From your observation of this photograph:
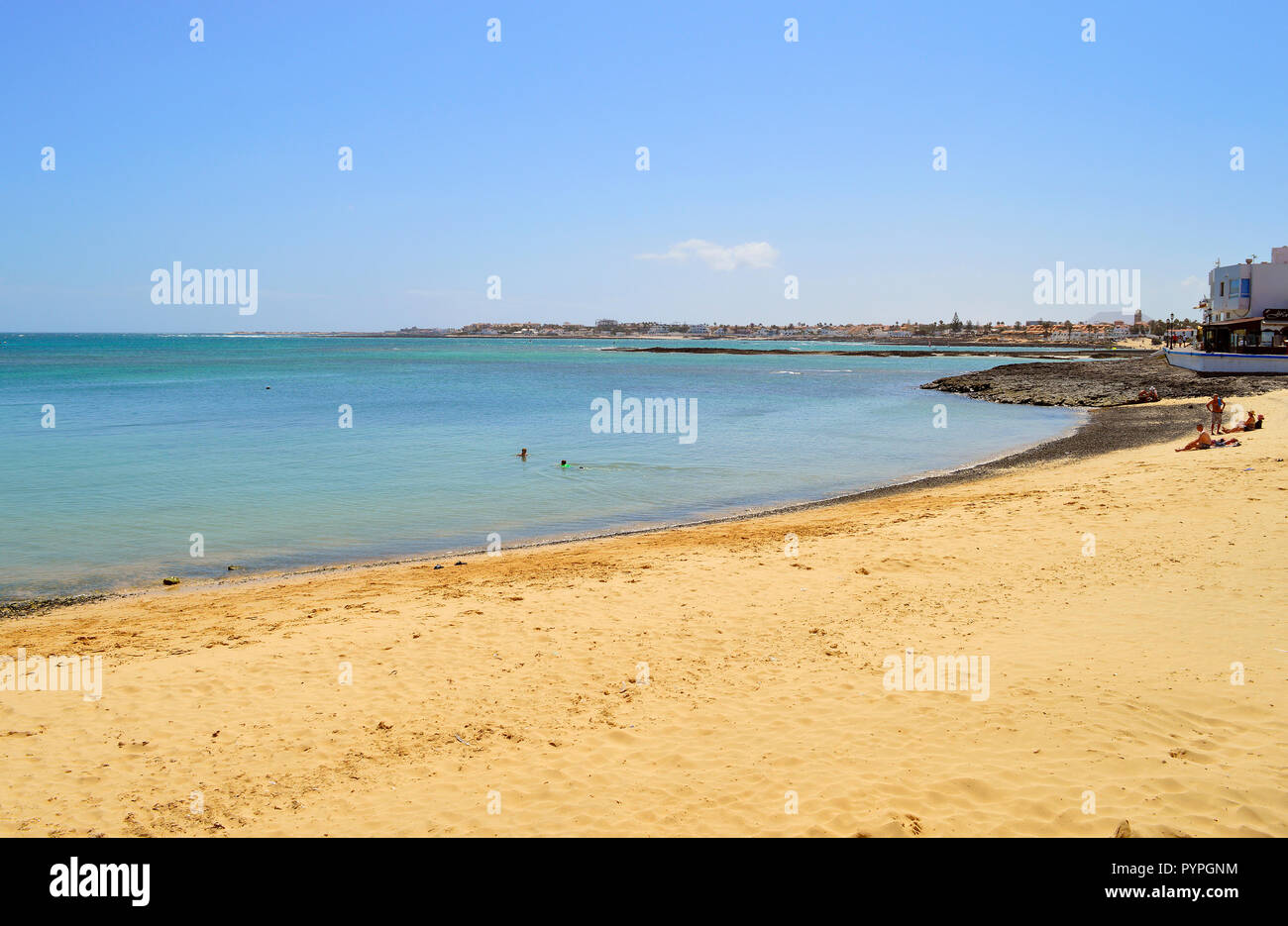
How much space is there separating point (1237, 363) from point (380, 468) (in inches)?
1815

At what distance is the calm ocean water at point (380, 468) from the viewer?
14.9m

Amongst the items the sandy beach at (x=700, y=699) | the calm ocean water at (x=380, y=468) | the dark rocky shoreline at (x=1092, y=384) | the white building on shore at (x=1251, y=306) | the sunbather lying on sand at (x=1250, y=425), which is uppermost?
the white building on shore at (x=1251, y=306)

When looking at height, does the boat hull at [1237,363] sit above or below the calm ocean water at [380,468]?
above

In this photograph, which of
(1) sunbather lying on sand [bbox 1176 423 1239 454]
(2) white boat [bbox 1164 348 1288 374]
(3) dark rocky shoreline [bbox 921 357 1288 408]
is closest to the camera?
(1) sunbather lying on sand [bbox 1176 423 1239 454]

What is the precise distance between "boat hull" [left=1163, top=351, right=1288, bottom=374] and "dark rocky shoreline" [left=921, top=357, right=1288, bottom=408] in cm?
84

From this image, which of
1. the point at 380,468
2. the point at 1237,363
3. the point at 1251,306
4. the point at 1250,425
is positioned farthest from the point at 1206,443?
the point at 1251,306

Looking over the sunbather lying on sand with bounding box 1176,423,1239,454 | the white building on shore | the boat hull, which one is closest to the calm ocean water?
the sunbather lying on sand with bounding box 1176,423,1239,454

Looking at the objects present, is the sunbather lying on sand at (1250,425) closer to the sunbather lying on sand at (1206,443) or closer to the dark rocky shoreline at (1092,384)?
the sunbather lying on sand at (1206,443)

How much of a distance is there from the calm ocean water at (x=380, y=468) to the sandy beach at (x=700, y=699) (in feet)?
10.9

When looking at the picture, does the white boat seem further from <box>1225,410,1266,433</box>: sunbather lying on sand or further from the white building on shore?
<box>1225,410,1266,433</box>: sunbather lying on sand

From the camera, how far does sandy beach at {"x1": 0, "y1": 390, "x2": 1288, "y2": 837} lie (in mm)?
5277

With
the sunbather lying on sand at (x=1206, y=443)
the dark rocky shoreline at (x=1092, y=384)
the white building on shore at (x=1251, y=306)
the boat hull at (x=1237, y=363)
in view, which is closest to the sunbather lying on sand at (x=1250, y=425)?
the sunbather lying on sand at (x=1206, y=443)

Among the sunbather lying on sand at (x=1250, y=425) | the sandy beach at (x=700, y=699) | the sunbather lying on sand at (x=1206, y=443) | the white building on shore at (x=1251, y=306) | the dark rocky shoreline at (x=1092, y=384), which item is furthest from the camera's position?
the white building on shore at (x=1251, y=306)
